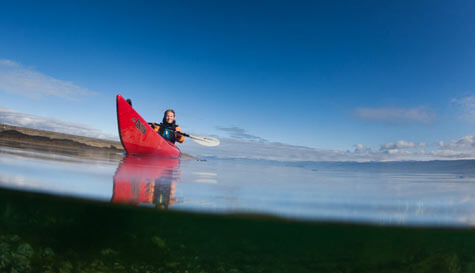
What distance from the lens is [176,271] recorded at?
21.8 ft

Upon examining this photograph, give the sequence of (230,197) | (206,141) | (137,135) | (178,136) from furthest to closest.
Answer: (206,141)
(178,136)
(137,135)
(230,197)

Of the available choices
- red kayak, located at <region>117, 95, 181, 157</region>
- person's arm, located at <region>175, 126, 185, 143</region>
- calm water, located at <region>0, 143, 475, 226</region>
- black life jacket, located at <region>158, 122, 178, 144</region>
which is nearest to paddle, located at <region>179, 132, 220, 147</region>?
person's arm, located at <region>175, 126, 185, 143</region>

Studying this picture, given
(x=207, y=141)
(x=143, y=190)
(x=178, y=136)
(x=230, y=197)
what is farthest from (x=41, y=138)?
(x=230, y=197)

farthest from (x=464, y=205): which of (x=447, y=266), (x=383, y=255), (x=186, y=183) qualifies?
(x=186, y=183)

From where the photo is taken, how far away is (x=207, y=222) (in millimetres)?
7516

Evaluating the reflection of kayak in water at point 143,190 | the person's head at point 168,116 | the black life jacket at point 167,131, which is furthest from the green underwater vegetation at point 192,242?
the person's head at point 168,116

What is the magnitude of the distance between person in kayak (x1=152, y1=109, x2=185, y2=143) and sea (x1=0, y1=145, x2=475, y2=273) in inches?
146

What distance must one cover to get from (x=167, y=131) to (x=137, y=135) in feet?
5.53

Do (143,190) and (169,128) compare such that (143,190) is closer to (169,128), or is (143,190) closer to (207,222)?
(207,222)

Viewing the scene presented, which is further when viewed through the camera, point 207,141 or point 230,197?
point 207,141

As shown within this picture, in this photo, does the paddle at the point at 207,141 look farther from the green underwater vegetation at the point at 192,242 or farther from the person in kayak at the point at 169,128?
the green underwater vegetation at the point at 192,242

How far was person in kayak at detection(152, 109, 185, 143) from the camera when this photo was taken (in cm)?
1134

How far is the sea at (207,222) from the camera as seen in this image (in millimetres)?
5570

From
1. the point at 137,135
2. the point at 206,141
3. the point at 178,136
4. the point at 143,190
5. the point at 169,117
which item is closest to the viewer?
the point at 143,190
